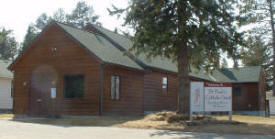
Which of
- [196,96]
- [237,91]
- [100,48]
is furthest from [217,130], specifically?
[237,91]

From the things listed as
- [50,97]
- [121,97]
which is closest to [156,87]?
[121,97]

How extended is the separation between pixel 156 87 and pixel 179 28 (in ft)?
29.5

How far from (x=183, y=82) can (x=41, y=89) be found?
9.66m

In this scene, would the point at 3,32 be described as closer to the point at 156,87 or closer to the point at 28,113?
the point at 28,113

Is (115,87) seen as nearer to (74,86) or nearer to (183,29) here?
(74,86)

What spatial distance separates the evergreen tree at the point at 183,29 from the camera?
58.4ft

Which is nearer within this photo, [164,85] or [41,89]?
[41,89]

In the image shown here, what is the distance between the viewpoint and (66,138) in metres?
11.5

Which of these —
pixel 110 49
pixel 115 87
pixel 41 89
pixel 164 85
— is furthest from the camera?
pixel 164 85

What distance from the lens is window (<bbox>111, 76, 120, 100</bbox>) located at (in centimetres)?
2194

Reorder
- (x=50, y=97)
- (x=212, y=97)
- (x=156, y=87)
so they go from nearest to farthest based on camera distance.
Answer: (x=212, y=97), (x=50, y=97), (x=156, y=87)

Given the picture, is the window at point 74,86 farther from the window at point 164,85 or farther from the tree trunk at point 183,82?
the window at point 164,85

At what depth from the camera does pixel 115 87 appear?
876 inches

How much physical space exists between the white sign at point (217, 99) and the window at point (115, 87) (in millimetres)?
6995
